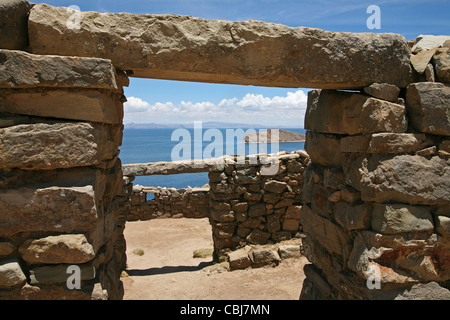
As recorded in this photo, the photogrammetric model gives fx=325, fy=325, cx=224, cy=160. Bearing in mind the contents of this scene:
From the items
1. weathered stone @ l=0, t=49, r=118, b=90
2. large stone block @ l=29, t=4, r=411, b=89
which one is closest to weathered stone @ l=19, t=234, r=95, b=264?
weathered stone @ l=0, t=49, r=118, b=90

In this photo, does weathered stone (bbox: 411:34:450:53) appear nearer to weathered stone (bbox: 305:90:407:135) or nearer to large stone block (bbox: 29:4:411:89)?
large stone block (bbox: 29:4:411:89)

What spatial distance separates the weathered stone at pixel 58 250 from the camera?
7.28ft

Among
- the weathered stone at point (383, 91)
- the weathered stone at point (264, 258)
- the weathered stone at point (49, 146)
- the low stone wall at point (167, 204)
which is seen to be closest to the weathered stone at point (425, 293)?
the weathered stone at point (383, 91)

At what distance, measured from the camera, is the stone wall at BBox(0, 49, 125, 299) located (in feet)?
7.25

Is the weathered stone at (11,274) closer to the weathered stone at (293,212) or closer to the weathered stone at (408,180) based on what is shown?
the weathered stone at (408,180)

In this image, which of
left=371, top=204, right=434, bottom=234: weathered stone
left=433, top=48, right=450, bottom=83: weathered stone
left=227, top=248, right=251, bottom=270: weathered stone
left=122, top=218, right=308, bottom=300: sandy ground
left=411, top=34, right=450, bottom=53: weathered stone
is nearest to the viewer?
left=371, top=204, right=434, bottom=234: weathered stone

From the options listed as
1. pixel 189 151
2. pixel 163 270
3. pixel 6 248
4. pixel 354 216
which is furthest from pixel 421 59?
pixel 189 151

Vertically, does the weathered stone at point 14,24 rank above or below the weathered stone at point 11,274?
above

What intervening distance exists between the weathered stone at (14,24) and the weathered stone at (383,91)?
2.81 metres

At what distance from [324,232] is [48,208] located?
2578 millimetres

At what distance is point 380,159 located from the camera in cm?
278

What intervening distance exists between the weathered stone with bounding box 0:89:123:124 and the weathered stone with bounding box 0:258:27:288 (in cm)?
104

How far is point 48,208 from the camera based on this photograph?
2.25 meters

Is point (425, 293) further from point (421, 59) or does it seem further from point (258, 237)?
point (258, 237)
